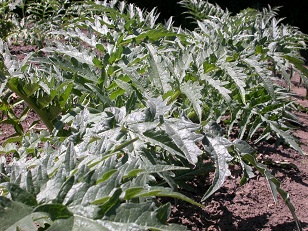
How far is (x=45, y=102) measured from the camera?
225 centimetres

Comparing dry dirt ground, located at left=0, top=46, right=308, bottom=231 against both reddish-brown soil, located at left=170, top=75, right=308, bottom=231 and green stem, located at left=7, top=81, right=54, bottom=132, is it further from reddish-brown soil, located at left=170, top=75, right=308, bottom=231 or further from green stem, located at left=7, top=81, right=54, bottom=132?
green stem, located at left=7, top=81, right=54, bottom=132

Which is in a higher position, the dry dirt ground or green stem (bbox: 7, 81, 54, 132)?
green stem (bbox: 7, 81, 54, 132)

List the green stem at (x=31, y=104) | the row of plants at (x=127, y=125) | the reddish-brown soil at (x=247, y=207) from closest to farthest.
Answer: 1. the row of plants at (x=127, y=125)
2. the green stem at (x=31, y=104)
3. the reddish-brown soil at (x=247, y=207)

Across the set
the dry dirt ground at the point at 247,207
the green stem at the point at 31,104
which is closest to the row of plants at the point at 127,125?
the green stem at the point at 31,104

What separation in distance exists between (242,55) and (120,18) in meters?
0.95

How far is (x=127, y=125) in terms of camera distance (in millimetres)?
1789

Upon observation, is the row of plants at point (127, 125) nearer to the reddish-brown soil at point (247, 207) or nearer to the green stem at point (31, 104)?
the green stem at point (31, 104)

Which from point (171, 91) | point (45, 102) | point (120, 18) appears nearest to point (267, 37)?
point (171, 91)

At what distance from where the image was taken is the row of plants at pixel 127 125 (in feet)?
3.93

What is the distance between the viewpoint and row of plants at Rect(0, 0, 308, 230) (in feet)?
3.93

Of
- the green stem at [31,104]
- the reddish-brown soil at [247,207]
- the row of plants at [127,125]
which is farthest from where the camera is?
the reddish-brown soil at [247,207]

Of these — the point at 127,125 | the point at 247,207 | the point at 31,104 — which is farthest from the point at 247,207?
the point at 31,104

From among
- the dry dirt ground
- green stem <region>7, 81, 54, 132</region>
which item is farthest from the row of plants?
the dry dirt ground

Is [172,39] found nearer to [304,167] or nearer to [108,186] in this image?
[304,167]
